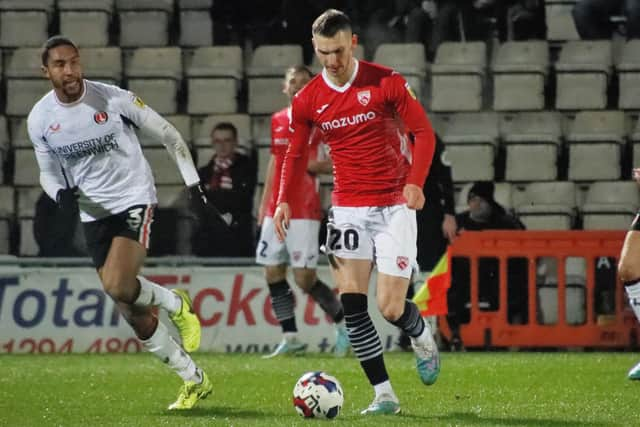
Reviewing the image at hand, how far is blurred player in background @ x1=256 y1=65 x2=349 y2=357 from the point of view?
11722 mm

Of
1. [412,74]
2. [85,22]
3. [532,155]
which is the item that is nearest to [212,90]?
[85,22]

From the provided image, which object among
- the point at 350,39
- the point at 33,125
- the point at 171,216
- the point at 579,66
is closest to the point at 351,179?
the point at 350,39

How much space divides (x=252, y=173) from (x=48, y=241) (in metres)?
2.02

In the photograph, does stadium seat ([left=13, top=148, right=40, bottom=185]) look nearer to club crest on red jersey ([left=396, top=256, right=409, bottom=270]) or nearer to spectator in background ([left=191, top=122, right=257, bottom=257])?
spectator in background ([left=191, top=122, right=257, bottom=257])

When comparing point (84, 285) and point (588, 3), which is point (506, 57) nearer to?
point (588, 3)

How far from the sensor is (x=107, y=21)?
51.9 feet

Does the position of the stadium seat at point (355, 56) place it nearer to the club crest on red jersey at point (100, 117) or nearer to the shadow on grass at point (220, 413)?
the club crest on red jersey at point (100, 117)

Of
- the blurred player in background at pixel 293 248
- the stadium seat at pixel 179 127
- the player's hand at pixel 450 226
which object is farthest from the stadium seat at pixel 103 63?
the player's hand at pixel 450 226

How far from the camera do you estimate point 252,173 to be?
13164mm

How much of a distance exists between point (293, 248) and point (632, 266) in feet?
11.4

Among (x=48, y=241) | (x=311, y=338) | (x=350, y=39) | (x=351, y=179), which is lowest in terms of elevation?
(x=311, y=338)

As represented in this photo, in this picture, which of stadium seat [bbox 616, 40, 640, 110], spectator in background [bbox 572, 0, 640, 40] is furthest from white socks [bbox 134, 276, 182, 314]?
spectator in background [bbox 572, 0, 640, 40]

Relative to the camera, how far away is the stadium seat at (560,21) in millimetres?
15430

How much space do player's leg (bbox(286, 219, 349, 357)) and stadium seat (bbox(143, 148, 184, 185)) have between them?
10.5ft
